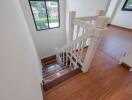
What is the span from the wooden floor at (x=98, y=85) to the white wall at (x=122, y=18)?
336 cm

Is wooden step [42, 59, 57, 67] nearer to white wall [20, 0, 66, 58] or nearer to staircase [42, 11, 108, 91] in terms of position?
white wall [20, 0, 66, 58]

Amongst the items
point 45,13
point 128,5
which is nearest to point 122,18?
point 128,5

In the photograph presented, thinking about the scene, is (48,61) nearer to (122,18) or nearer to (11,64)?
(11,64)

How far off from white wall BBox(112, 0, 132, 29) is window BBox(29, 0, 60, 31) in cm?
335

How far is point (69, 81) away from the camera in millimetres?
1498

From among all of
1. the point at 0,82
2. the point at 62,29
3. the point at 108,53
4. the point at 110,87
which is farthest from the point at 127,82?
the point at 62,29

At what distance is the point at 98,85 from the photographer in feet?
4.70

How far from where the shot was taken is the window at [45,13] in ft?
8.82

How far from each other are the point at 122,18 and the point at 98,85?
14.0 ft

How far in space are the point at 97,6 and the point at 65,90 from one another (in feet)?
7.30

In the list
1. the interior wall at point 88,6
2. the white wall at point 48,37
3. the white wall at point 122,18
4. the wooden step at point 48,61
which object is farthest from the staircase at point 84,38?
the white wall at point 122,18

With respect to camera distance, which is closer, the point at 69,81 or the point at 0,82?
the point at 0,82

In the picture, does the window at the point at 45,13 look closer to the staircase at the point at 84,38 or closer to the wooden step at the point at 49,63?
the wooden step at the point at 49,63

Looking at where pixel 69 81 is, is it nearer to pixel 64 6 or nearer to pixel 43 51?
pixel 43 51
